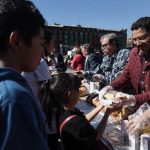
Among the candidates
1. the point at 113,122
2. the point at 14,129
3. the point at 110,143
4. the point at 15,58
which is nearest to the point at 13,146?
the point at 14,129

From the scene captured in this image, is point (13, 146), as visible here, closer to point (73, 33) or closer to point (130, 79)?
point (130, 79)

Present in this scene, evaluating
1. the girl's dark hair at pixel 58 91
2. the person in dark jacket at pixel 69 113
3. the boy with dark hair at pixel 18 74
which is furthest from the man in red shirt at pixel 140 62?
the boy with dark hair at pixel 18 74

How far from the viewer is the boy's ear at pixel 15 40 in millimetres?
886

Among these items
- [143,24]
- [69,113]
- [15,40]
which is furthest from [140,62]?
[15,40]

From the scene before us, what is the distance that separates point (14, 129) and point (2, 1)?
35cm

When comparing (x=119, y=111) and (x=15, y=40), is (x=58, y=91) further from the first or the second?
(x=15, y=40)

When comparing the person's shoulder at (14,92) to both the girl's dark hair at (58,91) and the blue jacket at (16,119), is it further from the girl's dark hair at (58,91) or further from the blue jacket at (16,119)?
the girl's dark hair at (58,91)

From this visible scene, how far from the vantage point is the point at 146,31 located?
8.63ft

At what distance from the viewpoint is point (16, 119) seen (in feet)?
2.53

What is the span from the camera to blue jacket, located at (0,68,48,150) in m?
0.77

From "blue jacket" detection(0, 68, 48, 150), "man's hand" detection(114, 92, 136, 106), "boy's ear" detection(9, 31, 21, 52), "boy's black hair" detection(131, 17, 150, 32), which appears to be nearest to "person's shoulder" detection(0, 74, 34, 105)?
"blue jacket" detection(0, 68, 48, 150)

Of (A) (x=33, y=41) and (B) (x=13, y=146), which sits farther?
(A) (x=33, y=41)

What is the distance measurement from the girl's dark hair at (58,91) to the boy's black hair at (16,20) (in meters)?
1.22

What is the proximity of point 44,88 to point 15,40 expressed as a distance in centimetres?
157
